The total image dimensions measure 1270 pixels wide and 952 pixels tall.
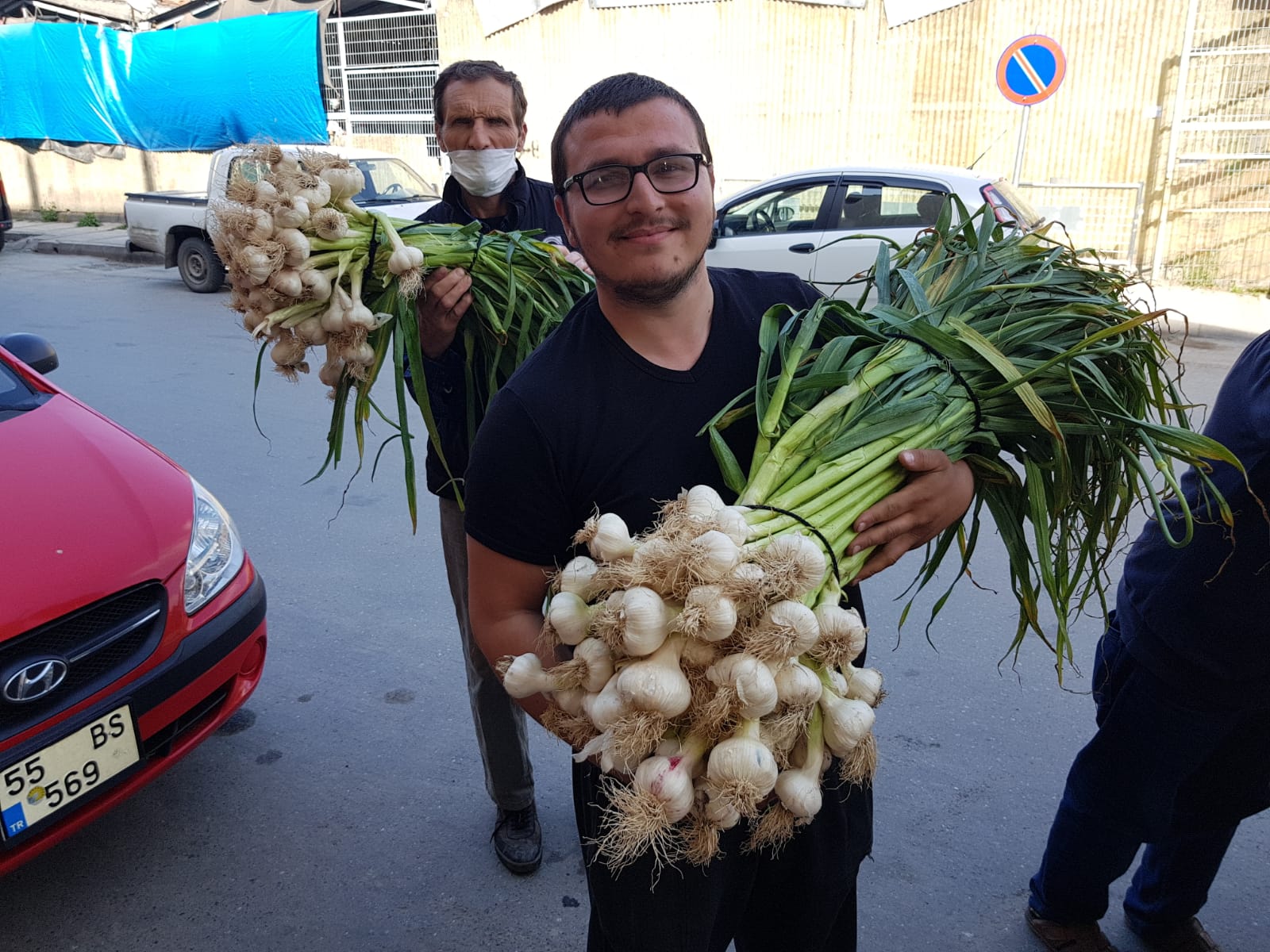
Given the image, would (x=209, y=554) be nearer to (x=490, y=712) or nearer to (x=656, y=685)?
(x=490, y=712)

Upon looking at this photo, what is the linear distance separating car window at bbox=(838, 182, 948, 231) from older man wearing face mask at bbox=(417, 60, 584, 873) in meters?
5.83

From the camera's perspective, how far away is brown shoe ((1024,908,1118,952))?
2.47 meters

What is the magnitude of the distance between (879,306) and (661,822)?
44.5 inches

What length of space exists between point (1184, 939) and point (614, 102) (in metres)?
2.40

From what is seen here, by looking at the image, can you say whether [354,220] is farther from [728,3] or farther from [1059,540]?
[728,3]

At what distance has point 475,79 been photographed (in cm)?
286

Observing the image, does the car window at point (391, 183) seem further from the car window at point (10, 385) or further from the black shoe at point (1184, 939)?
the black shoe at point (1184, 939)

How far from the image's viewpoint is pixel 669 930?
5.26 feet

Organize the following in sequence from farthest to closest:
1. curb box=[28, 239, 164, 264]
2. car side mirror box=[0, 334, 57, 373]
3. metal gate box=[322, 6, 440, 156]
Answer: metal gate box=[322, 6, 440, 156] → curb box=[28, 239, 164, 264] → car side mirror box=[0, 334, 57, 373]

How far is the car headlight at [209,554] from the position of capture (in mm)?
2938

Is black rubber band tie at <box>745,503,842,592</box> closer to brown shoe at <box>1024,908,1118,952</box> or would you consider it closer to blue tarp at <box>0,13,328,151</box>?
brown shoe at <box>1024,908,1118,952</box>

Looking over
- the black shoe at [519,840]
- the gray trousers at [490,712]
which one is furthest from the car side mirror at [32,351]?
the black shoe at [519,840]

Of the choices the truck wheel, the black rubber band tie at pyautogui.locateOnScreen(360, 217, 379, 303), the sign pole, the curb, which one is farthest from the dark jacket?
the curb

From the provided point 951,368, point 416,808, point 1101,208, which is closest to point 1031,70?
point 1101,208
